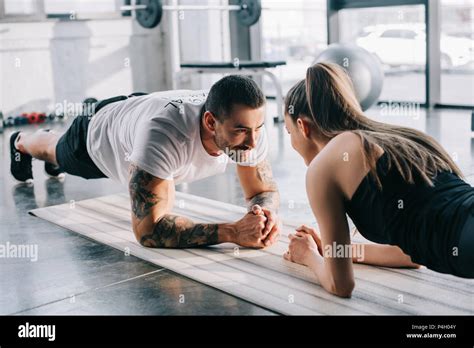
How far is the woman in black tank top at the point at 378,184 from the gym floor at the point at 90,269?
1.19 ft

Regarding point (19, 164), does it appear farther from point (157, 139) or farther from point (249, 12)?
point (249, 12)

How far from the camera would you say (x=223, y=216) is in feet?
8.83

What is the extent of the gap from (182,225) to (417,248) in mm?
890

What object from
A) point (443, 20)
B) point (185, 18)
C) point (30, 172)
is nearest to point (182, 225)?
point (30, 172)

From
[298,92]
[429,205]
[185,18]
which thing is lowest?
[429,205]

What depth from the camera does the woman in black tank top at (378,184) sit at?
1511 millimetres

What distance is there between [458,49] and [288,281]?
428cm

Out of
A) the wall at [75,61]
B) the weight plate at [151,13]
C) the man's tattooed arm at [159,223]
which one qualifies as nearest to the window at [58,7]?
the wall at [75,61]

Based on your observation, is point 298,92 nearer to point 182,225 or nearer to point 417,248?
point 417,248

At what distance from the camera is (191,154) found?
2.23 metres

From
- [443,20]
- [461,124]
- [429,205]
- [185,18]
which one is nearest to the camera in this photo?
[429,205]

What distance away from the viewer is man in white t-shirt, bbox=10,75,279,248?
2.05 meters

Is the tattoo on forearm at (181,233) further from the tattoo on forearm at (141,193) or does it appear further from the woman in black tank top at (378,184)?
the woman in black tank top at (378,184)

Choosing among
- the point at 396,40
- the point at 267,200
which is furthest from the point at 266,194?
the point at 396,40
